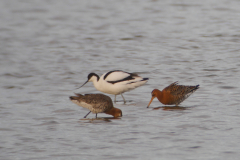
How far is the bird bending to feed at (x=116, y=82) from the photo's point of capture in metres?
13.1

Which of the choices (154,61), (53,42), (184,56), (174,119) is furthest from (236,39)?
(174,119)

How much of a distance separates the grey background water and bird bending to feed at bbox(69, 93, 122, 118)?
0.27 m

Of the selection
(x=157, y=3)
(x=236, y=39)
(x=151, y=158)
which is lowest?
(x=151, y=158)

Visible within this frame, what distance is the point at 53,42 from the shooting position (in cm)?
2242

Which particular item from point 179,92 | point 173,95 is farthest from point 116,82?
point 179,92

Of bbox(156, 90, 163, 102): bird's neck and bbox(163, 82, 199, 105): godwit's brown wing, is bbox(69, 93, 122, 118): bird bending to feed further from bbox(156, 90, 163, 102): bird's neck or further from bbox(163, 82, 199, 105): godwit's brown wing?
bbox(163, 82, 199, 105): godwit's brown wing

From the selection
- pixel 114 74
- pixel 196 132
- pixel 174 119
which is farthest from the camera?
pixel 114 74

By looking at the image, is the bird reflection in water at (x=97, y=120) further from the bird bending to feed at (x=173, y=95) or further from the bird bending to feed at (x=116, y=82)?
the bird bending to feed at (x=116, y=82)

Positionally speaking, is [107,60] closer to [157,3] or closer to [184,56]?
[184,56]

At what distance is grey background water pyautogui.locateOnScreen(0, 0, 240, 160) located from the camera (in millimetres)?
8594

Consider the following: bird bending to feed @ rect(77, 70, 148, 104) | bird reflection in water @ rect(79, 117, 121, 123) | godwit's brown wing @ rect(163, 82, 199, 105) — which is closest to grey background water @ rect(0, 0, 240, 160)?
bird reflection in water @ rect(79, 117, 121, 123)

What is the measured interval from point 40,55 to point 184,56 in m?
5.61

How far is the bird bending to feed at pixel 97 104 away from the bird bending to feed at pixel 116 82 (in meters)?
2.00

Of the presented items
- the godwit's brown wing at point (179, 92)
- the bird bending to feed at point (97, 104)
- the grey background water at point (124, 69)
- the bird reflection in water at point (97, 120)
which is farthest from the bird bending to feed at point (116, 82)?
the bird reflection in water at point (97, 120)
